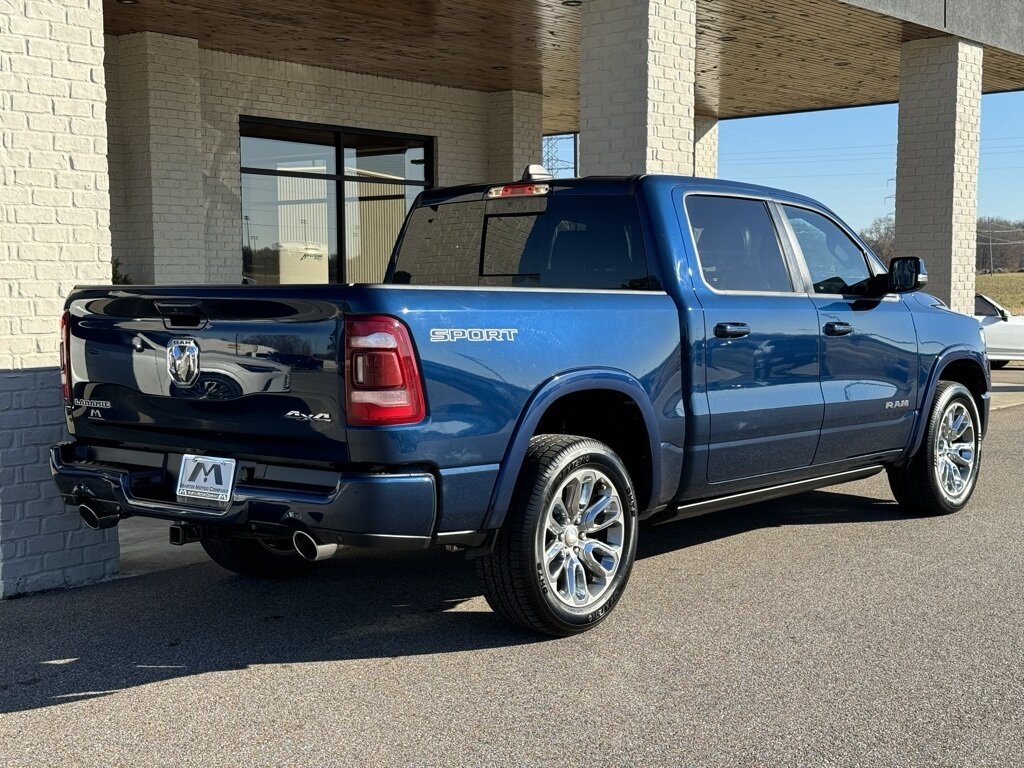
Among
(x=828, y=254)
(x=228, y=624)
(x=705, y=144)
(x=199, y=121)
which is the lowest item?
(x=228, y=624)

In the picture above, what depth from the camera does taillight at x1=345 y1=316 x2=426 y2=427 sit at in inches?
169

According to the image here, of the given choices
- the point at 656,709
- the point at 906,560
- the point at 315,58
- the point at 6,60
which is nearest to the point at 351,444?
the point at 656,709

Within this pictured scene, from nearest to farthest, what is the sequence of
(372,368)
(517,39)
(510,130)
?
(372,368)
(517,39)
(510,130)

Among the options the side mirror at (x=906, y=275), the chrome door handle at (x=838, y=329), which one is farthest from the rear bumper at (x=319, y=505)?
the side mirror at (x=906, y=275)

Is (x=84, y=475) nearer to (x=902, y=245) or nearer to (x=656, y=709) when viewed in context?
(x=656, y=709)

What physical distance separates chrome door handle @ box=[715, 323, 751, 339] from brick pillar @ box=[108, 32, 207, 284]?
32.5ft

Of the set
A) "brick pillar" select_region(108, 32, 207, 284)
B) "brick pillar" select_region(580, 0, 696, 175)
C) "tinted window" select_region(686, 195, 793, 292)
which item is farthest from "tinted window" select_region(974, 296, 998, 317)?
"tinted window" select_region(686, 195, 793, 292)

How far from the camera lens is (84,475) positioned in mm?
5055

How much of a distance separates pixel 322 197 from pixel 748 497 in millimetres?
11908

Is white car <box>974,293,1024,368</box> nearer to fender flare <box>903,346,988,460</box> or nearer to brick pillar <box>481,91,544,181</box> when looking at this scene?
brick pillar <box>481,91,544,181</box>

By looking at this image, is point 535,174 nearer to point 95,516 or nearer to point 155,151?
point 95,516

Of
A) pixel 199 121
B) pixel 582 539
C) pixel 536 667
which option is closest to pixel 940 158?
pixel 199 121

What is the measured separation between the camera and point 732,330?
5.78 m

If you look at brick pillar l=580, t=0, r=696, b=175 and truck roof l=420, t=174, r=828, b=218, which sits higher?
brick pillar l=580, t=0, r=696, b=175
